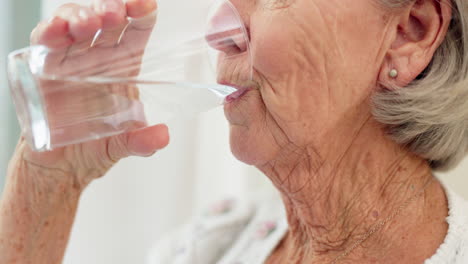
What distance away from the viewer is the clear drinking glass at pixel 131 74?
0.85 meters

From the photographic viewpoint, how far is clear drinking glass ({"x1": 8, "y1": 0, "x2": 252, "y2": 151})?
851mm

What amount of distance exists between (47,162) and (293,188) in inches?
18.5

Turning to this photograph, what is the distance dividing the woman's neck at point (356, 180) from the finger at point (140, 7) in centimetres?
37

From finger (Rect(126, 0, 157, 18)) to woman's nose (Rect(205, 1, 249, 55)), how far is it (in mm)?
95

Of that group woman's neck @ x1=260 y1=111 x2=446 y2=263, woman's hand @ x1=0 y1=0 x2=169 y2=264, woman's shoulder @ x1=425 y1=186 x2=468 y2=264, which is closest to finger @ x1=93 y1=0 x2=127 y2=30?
woman's hand @ x1=0 y1=0 x2=169 y2=264

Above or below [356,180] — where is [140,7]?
above

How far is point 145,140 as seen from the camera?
3.41ft

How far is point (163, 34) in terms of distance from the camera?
3.04 feet

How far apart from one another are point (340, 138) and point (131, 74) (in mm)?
445

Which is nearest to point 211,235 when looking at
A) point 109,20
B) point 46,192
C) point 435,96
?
point 46,192

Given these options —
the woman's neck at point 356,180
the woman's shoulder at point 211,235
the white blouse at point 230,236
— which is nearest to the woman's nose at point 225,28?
the woman's neck at point 356,180

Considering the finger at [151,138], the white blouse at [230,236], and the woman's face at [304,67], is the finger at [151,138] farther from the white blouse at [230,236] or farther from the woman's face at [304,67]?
the white blouse at [230,236]

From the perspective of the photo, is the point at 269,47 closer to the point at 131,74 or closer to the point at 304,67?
the point at 304,67

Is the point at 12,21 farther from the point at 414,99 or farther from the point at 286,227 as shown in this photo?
the point at 414,99
